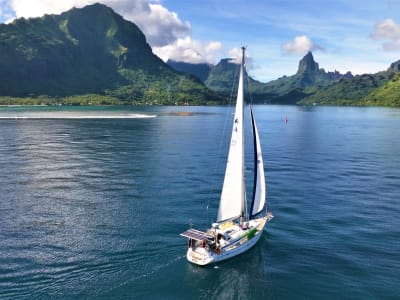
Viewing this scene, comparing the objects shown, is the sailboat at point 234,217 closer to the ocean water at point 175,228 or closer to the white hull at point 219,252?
the white hull at point 219,252

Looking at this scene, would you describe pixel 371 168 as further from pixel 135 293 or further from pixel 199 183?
pixel 135 293

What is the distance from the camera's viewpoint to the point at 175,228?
51500 millimetres

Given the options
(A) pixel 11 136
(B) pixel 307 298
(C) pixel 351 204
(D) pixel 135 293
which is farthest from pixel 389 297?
(A) pixel 11 136

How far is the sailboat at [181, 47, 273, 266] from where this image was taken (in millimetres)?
40531

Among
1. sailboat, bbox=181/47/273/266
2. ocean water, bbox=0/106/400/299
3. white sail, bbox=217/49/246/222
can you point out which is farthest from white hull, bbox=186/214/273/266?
white sail, bbox=217/49/246/222

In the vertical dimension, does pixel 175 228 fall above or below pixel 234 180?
below

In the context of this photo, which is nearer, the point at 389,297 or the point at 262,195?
the point at 389,297

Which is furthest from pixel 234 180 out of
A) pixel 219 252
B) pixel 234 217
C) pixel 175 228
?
pixel 175 228

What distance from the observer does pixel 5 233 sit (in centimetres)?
4850

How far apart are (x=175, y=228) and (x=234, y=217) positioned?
10012 mm

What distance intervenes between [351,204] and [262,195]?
80.7 feet

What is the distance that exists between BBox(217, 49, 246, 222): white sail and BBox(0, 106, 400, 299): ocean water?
5413 mm

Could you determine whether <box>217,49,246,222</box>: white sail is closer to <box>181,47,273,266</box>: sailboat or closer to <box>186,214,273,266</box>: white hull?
<box>181,47,273,266</box>: sailboat

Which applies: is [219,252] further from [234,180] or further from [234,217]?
[234,180]
